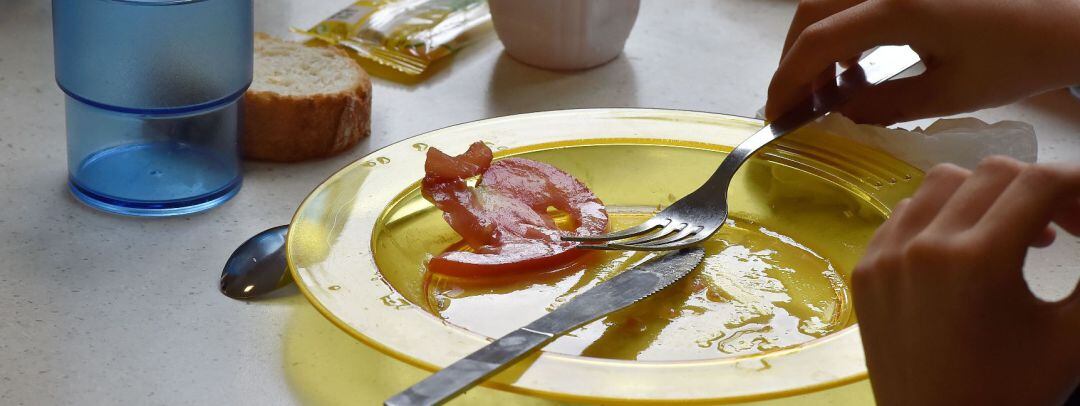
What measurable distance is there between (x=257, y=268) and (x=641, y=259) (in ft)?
0.99

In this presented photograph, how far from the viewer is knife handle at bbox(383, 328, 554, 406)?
0.59m

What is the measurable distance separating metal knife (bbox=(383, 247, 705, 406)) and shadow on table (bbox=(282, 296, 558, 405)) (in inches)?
2.7

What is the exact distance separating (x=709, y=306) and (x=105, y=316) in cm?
44

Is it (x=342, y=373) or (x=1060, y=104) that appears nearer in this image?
(x=342, y=373)

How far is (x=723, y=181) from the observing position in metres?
0.93

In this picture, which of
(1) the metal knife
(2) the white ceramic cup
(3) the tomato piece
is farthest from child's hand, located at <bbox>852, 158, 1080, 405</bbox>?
(2) the white ceramic cup

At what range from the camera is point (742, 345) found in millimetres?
755

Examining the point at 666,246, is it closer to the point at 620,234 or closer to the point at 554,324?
the point at 620,234

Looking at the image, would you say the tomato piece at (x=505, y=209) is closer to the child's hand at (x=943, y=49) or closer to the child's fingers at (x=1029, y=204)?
the child's hand at (x=943, y=49)

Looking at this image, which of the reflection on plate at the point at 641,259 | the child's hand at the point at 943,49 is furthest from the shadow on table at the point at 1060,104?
the reflection on plate at the point at 641,259

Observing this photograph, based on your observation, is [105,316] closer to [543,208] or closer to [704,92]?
[543,208]

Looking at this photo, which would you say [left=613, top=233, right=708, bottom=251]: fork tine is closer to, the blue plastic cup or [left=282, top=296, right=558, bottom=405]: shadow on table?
[left=282, top=296, right=558, bottom=405]: shadow on table

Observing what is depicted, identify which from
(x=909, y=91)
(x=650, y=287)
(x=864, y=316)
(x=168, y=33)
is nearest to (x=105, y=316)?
(x=168, y=33)

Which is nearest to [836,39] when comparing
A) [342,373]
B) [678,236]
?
[678,236]
